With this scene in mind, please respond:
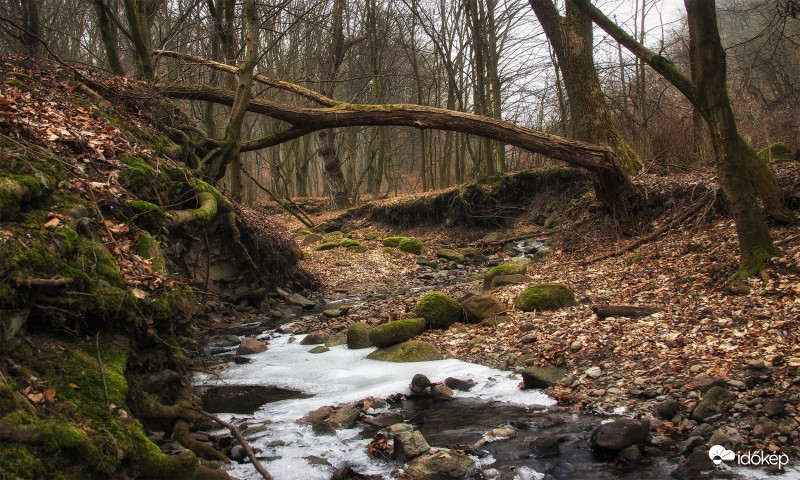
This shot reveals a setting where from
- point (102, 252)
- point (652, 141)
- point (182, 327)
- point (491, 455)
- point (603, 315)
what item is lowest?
point (491, 455)

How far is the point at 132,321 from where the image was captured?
12.4 ft

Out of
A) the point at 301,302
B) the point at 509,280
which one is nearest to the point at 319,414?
the point at 509,280

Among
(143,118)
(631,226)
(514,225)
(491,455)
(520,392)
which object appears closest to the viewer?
(491,455)

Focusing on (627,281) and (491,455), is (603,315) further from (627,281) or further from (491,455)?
(491,455)

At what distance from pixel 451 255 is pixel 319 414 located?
11.4m

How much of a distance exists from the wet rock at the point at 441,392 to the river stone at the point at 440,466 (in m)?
1.34

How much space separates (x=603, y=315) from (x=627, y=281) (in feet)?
5.87

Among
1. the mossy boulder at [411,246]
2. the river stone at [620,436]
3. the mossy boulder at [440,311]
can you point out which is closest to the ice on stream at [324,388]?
the river stone at [620,436]

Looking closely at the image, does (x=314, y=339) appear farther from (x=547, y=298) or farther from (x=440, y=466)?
(x=440, y=466)

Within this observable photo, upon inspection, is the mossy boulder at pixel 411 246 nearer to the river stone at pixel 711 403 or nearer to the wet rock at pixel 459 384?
the wet rock at pixel 459 384

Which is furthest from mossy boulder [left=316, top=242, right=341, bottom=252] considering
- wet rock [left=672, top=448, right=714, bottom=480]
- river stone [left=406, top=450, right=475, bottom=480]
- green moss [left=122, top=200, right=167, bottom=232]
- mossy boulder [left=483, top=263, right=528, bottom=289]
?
wet rock [left=672, top=448, right=714, bottom=480]

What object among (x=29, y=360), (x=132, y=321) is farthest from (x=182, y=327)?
(x=29, y=360)

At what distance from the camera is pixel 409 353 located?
6414 mm

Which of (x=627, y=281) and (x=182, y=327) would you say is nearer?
(x=182, y=327)
